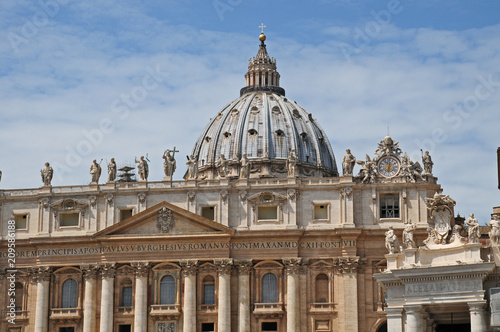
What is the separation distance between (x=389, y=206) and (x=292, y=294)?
40.7ft

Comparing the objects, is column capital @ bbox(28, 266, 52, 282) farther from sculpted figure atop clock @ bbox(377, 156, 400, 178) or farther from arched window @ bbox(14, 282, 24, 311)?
sculpted figure atop clock @ bbox(377, 156, 400, 178)

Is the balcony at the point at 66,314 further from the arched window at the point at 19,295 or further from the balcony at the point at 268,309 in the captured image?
the balcony at the point at 268,309

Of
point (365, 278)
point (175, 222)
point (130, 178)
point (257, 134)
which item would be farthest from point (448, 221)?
point (257, 134)

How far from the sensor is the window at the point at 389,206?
3853 inches

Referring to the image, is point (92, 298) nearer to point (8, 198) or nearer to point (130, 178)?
point (8, 198)

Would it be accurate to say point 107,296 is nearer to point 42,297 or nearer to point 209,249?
point 42,297

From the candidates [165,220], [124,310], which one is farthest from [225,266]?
[124,310]

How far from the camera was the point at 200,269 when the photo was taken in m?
98.3

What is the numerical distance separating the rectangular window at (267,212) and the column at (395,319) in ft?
121

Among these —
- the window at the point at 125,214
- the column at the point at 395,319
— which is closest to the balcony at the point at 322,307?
the window at the point at 125,214

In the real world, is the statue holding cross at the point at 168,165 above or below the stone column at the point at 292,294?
above

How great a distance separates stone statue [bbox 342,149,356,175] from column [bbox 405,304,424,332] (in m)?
38.2

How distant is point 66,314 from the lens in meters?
99.2

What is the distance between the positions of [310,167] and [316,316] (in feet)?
165
